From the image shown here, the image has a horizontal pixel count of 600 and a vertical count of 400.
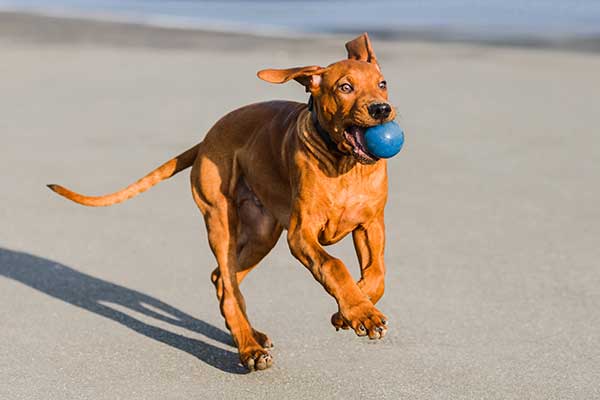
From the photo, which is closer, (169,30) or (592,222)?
(592,222)

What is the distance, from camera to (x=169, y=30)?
1788 centimetres

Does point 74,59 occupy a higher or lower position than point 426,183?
lower

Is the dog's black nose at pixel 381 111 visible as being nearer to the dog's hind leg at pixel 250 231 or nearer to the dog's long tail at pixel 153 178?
the dog's hind leg at pixel 250 231

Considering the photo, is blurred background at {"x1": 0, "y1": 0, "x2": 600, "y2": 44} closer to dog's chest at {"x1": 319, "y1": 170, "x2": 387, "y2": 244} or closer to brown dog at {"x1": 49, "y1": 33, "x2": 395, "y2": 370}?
brown dog at {"x1": 49, "y1": 33, "x2": 395, "y2": 370}

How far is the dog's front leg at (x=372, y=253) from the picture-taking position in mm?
4637

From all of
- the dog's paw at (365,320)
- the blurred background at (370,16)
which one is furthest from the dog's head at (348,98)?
the blurred background at (370,16)

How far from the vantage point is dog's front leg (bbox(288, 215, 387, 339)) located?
414 cm

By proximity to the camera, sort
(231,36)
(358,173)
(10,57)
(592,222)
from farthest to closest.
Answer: (231,36) < (10,57) < (592,222) < (358,173)

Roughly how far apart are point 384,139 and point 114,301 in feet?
7.32

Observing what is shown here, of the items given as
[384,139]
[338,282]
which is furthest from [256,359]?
[384,139]

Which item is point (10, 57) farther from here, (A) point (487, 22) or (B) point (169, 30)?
(A) point (487, 22)

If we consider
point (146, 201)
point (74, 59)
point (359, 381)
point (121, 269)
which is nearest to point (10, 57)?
point (74, 59)

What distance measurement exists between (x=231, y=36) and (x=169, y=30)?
1361mm

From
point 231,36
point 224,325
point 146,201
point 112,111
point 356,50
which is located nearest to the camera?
point 356,50
